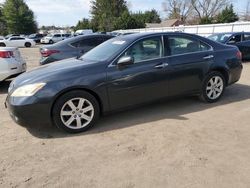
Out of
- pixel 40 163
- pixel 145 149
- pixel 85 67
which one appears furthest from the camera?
pixel 85 67

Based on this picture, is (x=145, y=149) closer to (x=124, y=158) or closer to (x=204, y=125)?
(x=124, y=158)

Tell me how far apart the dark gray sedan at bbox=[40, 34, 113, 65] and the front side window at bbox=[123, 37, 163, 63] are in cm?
396

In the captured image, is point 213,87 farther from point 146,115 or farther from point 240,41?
point 240,41

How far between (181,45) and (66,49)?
4.56 meters

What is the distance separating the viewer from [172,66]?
209 inches

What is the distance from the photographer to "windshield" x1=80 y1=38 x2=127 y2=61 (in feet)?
16.5

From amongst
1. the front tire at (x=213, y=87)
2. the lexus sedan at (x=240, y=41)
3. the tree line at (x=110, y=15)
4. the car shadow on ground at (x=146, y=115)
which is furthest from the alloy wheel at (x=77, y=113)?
the tree line at (x=110, y=15)

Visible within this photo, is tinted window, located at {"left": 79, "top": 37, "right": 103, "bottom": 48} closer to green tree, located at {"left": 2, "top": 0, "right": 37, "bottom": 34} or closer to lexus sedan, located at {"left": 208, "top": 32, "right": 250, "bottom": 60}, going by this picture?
lexus sedan, located at {"left": 208, "top": 32, "right": 250, "bottom": 60}

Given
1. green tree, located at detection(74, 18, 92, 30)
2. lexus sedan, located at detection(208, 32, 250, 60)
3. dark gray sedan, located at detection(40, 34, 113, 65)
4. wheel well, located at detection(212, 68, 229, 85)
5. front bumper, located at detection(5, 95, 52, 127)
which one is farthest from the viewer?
green tree, located at detection(74, 18, 92, 30)

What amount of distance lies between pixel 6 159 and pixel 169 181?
2.17m

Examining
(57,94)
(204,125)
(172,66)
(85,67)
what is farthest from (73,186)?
(172,66)

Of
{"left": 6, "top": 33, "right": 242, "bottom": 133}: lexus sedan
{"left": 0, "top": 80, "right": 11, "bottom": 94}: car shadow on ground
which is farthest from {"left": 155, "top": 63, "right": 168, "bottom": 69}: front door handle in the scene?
{"left": 0, "top": 80, "right": 11, "bottom": 94}: car shadow on ground

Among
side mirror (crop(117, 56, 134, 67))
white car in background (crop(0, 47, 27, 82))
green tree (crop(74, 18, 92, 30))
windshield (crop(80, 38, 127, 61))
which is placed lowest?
green tree (crop(74, 18, 92, 30))

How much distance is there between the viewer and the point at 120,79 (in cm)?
478
